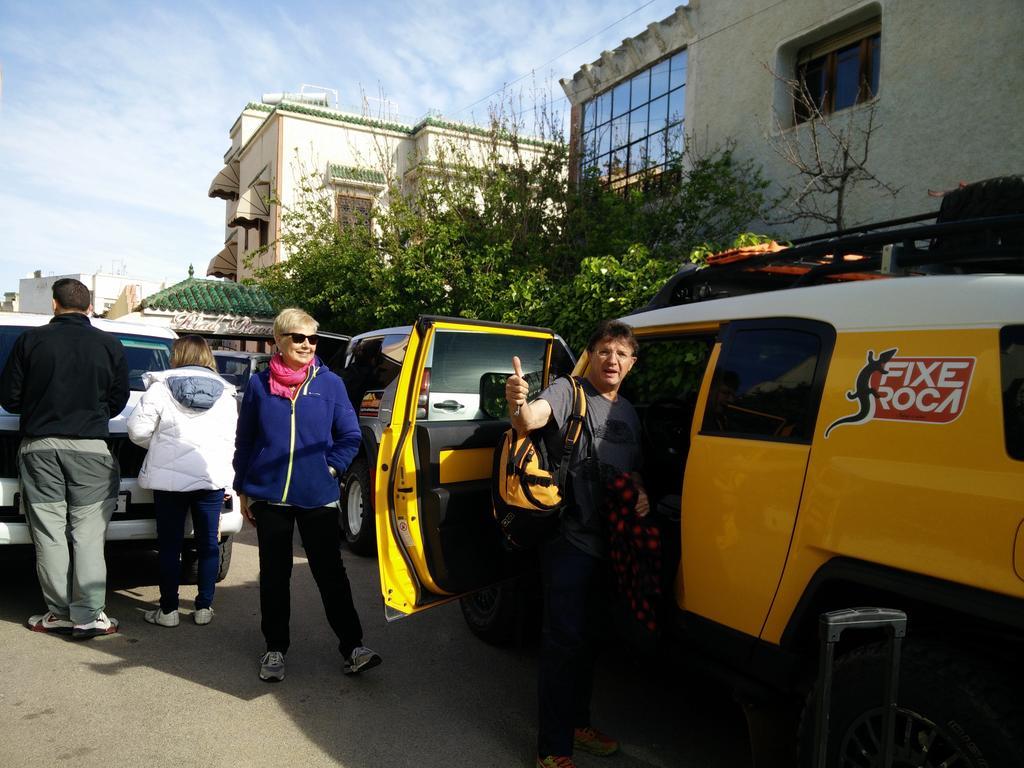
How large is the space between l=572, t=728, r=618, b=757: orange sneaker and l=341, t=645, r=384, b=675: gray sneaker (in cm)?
121

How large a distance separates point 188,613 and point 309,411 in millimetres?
2021

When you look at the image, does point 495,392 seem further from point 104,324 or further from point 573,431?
point 104,324

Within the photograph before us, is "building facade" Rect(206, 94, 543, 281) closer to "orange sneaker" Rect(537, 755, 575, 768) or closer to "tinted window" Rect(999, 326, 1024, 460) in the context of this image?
"orange sneaker" Rect(537, 755, 575, 768)

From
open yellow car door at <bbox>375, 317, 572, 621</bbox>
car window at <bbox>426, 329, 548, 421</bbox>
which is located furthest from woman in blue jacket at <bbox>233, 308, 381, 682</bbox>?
car window at <bbox>426, 329, 548, 421</bbox>

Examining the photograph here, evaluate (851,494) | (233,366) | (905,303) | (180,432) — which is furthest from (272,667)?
(233,366)

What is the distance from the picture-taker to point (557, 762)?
115 inches

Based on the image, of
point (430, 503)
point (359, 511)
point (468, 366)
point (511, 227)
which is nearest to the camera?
point (430, 503)

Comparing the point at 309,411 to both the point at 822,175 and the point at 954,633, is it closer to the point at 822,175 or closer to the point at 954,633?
the point at 954,633

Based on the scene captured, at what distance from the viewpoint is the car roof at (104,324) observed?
568 centimetres

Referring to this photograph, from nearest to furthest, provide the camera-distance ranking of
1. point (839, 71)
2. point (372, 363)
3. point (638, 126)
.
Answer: point (372, 363) → point (839, 71) → point (638, 126)

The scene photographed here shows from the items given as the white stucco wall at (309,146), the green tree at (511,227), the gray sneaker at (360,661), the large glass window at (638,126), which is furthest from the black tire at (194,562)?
the white stucco wall at (309,146)

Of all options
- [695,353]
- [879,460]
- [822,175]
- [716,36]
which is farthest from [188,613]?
[716,36]

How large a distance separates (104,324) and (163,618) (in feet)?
8.70

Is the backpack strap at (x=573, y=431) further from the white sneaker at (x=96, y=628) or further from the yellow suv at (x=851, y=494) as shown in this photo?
the white sneaker at (x=96, y=628)
